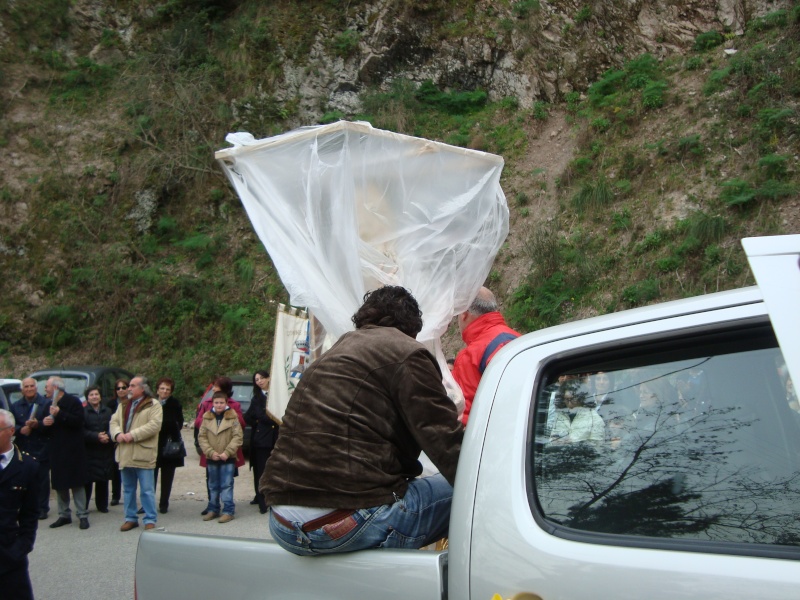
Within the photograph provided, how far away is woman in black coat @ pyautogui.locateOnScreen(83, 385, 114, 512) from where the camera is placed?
384 inches

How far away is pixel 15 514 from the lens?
4.44 meters

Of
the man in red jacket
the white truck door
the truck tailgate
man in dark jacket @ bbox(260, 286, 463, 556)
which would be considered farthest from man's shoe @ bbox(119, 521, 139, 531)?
the white truck door

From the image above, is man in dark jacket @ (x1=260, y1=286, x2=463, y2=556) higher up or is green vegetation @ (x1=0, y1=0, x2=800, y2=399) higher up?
green vegetation @ (x1=0, y1=0, x2=800, y2=399)

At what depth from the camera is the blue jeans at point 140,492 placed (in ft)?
30.0

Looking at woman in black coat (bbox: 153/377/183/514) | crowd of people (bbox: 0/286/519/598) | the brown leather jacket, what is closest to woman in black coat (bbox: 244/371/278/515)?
woman in black coat (bbox: 153/377/183/514)

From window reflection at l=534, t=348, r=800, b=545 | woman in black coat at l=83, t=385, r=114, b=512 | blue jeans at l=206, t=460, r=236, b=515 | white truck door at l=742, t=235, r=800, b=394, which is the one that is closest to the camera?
white truck door at l=742, t=235, r=800, b=394

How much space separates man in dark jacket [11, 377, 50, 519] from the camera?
31.2 ft

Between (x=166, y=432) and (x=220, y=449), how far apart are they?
1041 millimetres

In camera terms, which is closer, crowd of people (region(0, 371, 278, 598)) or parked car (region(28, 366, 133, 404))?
crowd of people (region(0, 371, 278, 598))

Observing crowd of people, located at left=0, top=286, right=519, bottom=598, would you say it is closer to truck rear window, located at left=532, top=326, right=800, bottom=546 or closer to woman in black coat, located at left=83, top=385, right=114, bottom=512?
truck rear window, located at left=532, top=326, right=800, bottom=546

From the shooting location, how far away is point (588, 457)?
214 centimetres

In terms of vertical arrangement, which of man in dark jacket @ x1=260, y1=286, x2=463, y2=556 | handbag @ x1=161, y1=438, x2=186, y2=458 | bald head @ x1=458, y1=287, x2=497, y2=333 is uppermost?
bald head @ x1=458, y1=287, x2=497, y2=333

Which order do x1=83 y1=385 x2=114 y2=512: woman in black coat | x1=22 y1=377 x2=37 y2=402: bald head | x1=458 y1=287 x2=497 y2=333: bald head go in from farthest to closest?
1. x1=22 y1=377 x2=37 y2=402: bald head
2. x1=83 y1=385 x2=114 y2=512: woman in black coat
3. x1=458 y1=287 x2=497 y2=333: bald head

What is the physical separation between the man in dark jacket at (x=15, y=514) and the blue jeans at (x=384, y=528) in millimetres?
2445
